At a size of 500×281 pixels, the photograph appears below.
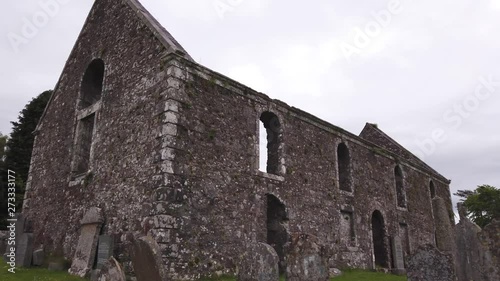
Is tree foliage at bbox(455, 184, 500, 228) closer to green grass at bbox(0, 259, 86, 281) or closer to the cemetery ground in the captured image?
the cemetery ground

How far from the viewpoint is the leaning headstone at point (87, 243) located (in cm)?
1042

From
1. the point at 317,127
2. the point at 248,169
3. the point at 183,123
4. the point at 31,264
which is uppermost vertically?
the point at 317,127

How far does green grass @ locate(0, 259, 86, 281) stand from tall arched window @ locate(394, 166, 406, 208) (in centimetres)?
1544

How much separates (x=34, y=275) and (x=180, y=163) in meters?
4.87

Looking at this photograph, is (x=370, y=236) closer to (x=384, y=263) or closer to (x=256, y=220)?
(x=384, y=263)

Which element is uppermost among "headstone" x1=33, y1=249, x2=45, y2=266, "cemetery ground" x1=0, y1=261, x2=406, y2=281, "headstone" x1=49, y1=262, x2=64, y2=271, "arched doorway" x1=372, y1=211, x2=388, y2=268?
"arched doorway" x1=372, y1=211, x2=388, y2=268

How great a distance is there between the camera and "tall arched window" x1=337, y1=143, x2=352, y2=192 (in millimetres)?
16422

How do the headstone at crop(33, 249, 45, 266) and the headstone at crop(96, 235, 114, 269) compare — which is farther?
the headstone at crop(33, 249, 45, 266)

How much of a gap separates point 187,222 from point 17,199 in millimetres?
21983

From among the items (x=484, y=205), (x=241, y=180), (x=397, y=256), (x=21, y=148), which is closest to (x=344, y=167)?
(x=397, y=256)

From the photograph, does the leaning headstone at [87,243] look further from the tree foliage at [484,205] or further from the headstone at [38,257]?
the tree foliage at [484,205]

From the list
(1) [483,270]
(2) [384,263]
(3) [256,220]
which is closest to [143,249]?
(3) [256,220]

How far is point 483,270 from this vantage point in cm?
799

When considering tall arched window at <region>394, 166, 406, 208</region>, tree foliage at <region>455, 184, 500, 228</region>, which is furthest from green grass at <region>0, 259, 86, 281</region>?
tree foliage at <region>455, 184, 500, 228</region>
